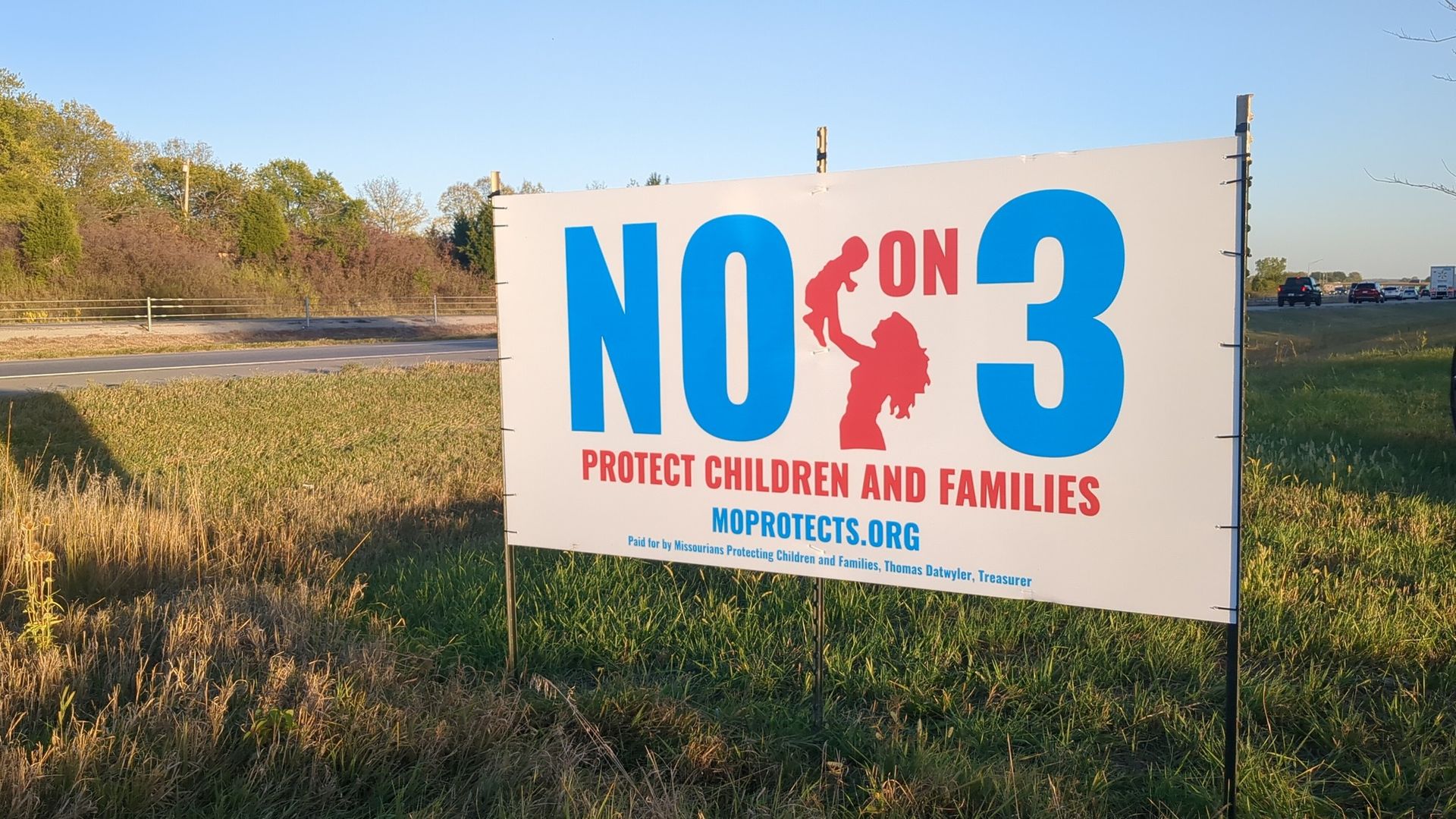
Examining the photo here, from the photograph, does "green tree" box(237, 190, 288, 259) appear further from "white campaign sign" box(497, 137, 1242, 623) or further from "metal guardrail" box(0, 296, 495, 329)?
"white campaign sign" box(497, 137, 1242, 623)

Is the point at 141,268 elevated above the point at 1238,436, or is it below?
above

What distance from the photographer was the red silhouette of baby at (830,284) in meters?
A: 3.56

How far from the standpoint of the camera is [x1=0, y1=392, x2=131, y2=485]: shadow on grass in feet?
29.1

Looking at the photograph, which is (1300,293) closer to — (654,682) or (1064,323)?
(1064,323)

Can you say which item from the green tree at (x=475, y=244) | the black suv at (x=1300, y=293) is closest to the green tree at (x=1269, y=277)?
the black suv at (x=1300, y=293)

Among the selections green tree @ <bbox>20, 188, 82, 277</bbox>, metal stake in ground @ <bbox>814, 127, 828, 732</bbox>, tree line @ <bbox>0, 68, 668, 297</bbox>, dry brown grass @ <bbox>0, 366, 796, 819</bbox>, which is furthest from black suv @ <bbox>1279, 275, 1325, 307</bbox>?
metal stake in ground @ <bbox>814, 127, 828, 732</bbox>

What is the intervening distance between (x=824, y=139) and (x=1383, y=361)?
58.4 ft

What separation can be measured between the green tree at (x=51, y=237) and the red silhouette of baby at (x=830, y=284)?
39.3 m

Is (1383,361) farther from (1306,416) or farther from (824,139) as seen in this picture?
(824,139)

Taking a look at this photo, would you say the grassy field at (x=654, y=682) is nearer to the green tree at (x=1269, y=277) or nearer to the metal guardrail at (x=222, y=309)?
the metal guardrail at (x=222, y=309)

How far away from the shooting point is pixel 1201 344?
3086 millimetres

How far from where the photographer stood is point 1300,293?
205 feet

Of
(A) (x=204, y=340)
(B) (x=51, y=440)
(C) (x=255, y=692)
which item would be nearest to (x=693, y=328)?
(C) (x=255, y=692)

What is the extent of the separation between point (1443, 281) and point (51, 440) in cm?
11750
